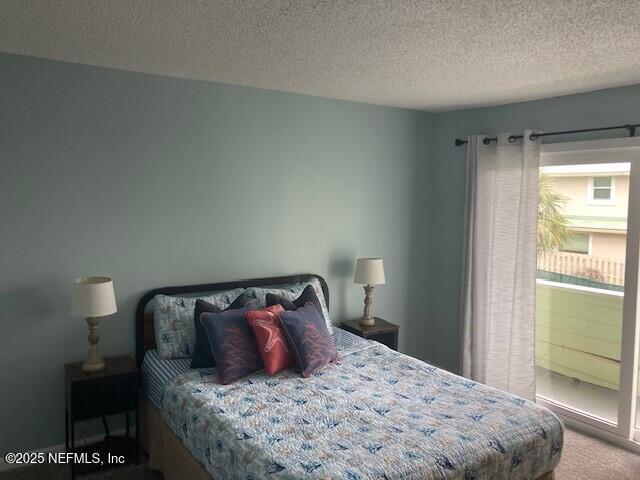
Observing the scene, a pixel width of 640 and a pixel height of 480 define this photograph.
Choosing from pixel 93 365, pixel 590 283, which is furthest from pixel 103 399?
pixel 590 283

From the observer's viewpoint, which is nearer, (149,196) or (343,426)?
(343,426)

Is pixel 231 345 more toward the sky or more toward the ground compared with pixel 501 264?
more toward the ground

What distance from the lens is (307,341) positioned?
3125 mm

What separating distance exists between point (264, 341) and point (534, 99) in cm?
269

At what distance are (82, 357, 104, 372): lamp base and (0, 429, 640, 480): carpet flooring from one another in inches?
23.5

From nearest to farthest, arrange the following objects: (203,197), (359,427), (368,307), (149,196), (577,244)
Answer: (359,427), (149,196), (203,197), (577,244), (368,307)

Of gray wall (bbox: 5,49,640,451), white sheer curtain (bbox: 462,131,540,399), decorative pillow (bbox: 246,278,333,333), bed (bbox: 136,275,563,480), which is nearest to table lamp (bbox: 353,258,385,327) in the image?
gray wall (bbox: 5,49,640,451)

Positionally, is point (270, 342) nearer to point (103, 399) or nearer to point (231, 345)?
point (231, 345)

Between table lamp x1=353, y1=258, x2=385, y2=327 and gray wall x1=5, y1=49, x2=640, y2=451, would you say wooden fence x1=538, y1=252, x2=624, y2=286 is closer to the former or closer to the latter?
gray wall x1=5, y1=49, x2=640, y2=451

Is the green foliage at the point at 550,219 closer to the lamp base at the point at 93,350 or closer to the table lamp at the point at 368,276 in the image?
the table lamp at the point at 368,276

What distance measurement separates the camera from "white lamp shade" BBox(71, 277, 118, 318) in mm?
2932

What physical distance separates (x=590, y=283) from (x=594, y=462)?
1.22m

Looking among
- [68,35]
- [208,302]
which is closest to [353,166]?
[208,302]

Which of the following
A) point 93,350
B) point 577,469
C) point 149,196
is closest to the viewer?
point 93,350
